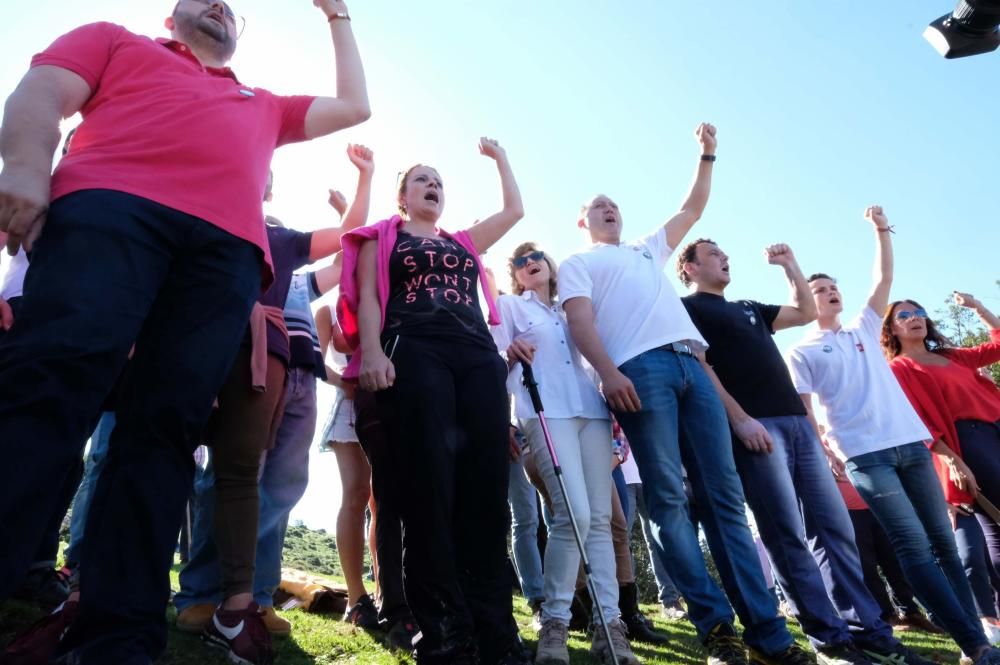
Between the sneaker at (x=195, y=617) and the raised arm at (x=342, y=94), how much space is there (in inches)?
93.1

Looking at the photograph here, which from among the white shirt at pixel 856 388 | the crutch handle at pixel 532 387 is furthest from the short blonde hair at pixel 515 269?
the white shirt at pixel 856 388

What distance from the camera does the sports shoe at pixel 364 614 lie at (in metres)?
4.49

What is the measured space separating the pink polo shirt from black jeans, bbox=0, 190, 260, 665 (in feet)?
0.34

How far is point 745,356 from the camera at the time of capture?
511 centimetres

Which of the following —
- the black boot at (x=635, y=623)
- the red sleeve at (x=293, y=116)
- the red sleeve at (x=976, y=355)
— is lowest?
the black boot at (x=635, y=623)

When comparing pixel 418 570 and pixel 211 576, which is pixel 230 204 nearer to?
pixel 418 570

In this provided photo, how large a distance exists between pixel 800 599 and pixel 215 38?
13.9 feet

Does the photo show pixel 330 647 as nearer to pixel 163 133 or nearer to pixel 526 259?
pixel 163 133

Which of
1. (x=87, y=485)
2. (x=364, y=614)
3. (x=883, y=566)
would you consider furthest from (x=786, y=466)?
(x=883, y=566)

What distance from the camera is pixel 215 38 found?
317 cm

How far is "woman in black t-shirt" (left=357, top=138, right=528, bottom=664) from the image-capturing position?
3162 millimetres

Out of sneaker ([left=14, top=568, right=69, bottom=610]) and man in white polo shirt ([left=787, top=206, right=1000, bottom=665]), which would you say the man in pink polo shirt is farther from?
man in white polo shirt ([left=787, top=206, right=1000, bottom=665])

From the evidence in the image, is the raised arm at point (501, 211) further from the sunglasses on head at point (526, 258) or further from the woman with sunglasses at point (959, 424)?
the woman with sunglasses at point (959, 424)

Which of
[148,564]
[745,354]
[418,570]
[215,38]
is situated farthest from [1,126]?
[745,354]
